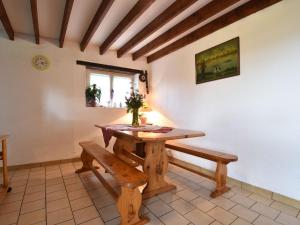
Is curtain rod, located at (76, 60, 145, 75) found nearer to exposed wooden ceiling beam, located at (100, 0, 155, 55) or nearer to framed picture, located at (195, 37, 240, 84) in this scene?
exposed wooden ceiling beam, located at (100, 0, 155, 55)

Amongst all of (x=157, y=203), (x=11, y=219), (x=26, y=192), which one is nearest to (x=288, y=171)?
(x=157, y=203)

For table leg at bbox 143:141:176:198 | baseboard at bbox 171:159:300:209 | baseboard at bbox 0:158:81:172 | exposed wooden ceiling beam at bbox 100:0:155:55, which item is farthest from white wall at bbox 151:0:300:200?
baseboard at bbox 0:158:81:172

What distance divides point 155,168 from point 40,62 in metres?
2.91

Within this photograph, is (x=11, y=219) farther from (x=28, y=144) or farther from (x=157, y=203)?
(x=28, y=144)

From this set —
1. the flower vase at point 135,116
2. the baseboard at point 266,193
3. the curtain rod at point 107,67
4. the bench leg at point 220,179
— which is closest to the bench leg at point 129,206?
the bench leg at point 220,179

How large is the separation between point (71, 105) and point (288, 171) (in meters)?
3.61

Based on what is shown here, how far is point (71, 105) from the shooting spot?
133 inches

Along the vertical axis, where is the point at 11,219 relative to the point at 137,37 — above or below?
below

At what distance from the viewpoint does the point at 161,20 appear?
2498 mm

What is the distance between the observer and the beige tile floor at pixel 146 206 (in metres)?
1.61

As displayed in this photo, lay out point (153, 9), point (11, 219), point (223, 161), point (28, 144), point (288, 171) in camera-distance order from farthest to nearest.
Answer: point (28, 144) < point (153, 9) < point (223, 161) < point (288, 171) < point (11, 219)

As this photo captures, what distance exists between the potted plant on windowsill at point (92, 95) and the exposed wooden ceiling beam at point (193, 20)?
1433 mm

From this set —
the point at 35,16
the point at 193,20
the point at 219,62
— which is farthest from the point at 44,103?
the point at 219,62

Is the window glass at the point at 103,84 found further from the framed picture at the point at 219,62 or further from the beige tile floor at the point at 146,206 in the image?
the framed picture at the point at 219,62
